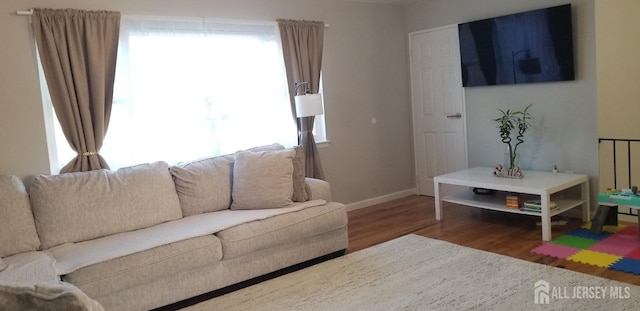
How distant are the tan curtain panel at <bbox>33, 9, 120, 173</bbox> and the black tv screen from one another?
345 cm

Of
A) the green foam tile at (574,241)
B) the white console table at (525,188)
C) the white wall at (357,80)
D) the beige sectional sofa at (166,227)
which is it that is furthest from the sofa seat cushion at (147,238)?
the green foam tile at (574,241)

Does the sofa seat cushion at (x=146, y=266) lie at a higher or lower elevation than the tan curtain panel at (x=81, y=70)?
lower

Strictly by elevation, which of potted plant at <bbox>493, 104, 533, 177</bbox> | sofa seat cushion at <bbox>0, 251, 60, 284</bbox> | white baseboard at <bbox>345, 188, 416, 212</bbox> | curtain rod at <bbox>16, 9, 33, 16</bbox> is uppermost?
curtain rod at <bbox>16, 9, 33, 16</bbox>

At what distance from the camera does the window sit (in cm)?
400

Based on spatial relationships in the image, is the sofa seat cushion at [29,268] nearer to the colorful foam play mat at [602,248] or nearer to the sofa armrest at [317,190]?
the sofa armrest at [317,190]

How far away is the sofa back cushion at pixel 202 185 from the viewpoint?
3.78m

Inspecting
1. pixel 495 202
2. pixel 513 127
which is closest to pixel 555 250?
pixel 495 202

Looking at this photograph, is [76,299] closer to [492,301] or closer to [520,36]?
[492,301]

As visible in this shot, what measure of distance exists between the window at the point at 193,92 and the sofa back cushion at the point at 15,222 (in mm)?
632

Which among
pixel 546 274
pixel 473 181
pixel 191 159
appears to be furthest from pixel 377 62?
pixel 546 274

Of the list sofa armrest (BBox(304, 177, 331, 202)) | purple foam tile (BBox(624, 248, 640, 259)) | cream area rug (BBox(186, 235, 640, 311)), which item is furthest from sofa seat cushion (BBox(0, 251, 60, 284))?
purple foam tile (BBox(624, 248, 640, 259))

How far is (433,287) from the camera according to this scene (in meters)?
3.19

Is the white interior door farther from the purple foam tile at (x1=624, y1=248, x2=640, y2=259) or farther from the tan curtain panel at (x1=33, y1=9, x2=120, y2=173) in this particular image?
the tan curtain panel at (x1=33, y1=9, x2=120, y2=173)

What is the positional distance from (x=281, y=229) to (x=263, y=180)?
1.60 feet
